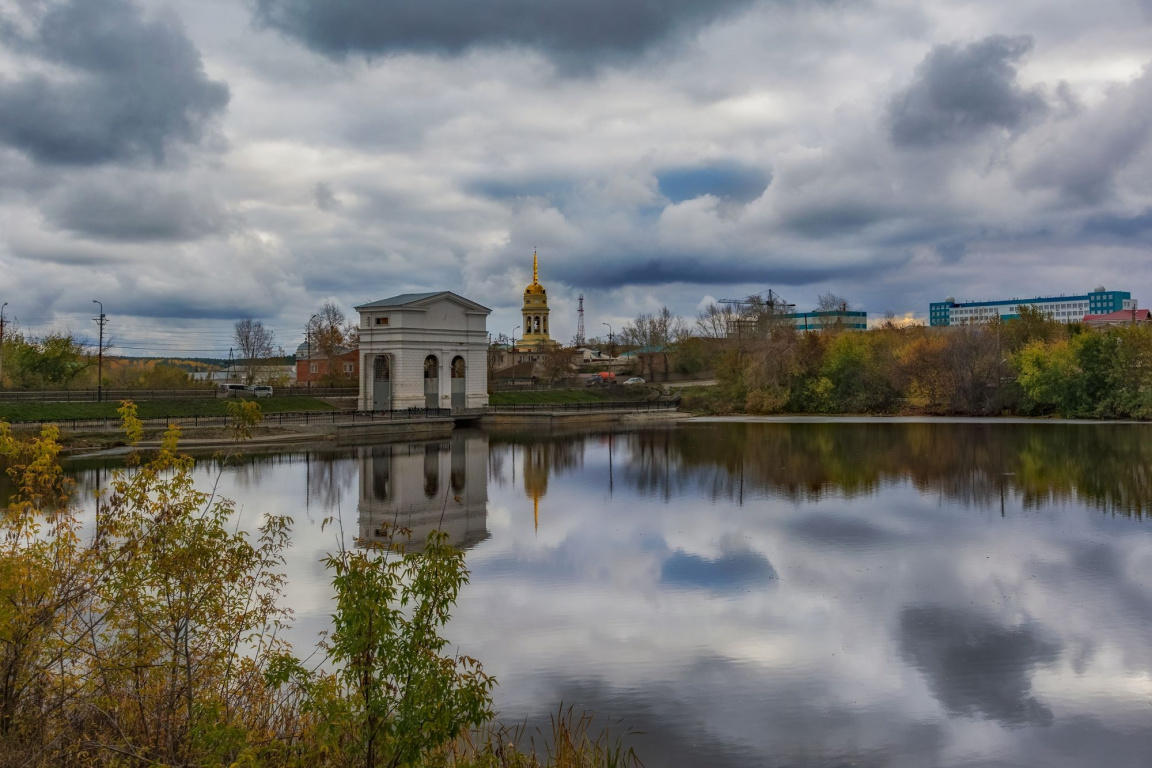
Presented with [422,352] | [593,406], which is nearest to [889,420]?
[593,406]

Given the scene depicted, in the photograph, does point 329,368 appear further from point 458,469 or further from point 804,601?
point 804,601

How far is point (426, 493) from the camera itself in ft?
101

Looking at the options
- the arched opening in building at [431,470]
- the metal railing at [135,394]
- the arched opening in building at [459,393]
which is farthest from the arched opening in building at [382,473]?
the arched opening in building at [459,393]

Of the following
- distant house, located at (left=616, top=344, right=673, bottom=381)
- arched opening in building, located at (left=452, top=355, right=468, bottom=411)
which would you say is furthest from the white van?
distant house, located at (left=616, top=344, right=673, bottom=381)

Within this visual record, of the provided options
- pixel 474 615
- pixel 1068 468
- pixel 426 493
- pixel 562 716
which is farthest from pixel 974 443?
pixel 562 716

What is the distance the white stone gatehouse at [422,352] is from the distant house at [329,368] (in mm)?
12515

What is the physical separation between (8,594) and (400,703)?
3.80 metres

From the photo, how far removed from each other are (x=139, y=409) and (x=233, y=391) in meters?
13.8

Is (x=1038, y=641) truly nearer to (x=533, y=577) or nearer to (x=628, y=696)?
(x=628, y=696)

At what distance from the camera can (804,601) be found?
15.9m

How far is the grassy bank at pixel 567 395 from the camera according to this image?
79.3 metres

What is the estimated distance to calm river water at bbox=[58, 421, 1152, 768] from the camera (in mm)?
10805

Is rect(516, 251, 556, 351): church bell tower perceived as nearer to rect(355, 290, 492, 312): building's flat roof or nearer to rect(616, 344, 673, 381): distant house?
rect(616, 344, 673, 381): distant house

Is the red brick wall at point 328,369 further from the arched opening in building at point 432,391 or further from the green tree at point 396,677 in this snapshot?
the green tree at point 396,677
